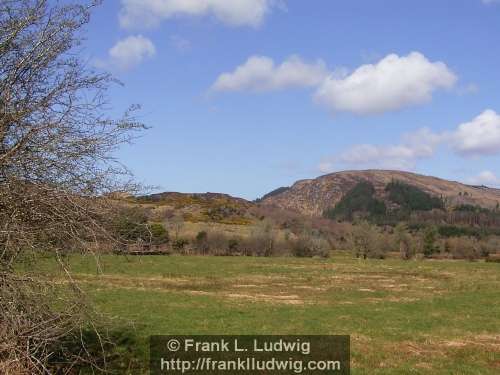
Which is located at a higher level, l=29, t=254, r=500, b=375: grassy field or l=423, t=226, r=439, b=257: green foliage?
l=423, t=226, r=439, b=257: green foliage

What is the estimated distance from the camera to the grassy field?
13.2 meters

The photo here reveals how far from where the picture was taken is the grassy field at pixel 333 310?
13188mm

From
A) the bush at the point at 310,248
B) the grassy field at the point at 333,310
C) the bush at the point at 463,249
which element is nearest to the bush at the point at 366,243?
the bush at the point at 310,248

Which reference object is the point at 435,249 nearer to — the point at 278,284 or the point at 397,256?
the point at 397,256

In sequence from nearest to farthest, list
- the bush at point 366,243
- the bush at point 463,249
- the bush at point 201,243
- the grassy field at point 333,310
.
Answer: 1. the grassy field at point 333,310
2. the bush at point 201,243
3. the bush at point 366,243
4. the bush at point 463,249

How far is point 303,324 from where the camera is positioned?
60.7ft

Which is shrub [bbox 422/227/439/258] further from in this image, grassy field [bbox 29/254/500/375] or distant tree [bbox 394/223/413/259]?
grassy field [bbox 29/254/500/375]

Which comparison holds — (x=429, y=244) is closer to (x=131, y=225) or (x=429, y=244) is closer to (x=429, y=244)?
(x=429, y=244)

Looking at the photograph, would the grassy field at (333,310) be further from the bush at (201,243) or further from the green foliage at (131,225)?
the bush at (201,243)

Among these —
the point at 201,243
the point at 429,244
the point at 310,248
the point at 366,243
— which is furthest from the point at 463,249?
the point at 201,243

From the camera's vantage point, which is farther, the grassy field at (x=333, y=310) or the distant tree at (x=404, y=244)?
the distant tree at (x=404, y=244)

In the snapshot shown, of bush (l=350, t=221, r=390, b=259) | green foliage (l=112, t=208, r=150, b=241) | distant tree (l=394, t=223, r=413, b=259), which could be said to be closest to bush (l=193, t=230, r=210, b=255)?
bush (l=350, t=221, r=390, b=259)

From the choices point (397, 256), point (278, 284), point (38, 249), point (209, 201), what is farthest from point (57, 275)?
point (209, 201)

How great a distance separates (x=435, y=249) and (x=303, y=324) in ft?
276
